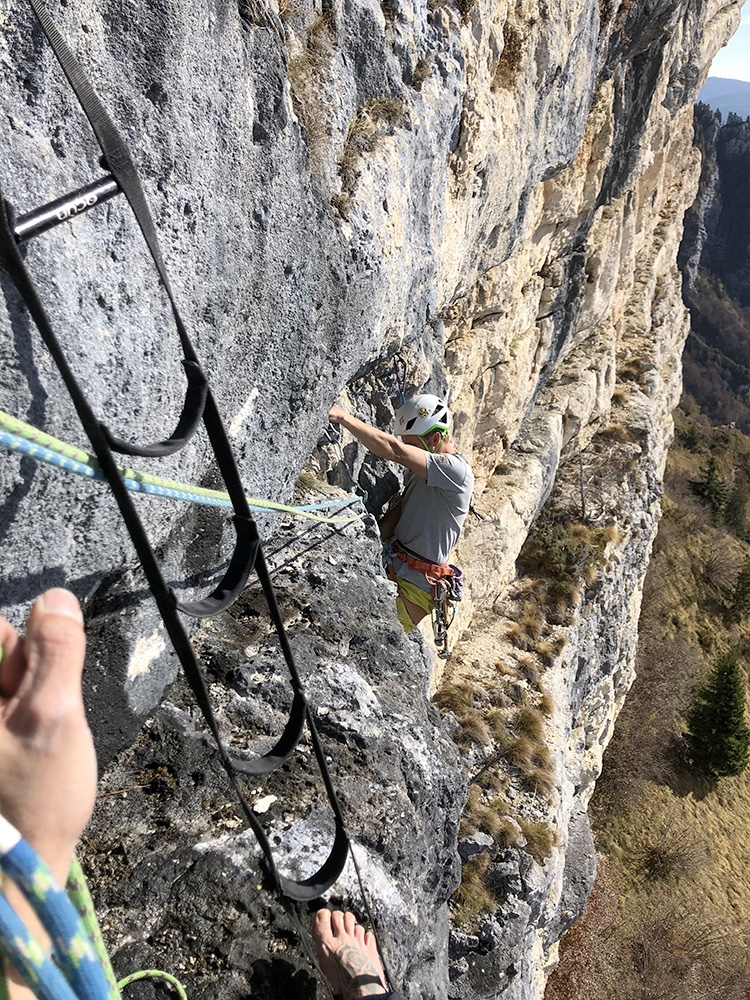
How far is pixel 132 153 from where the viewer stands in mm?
2344

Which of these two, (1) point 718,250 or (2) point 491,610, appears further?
(1) point 718,250

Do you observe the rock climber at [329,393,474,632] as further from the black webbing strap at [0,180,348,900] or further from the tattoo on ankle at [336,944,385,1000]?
the tattoo on ankle at [336,944,385,1000]

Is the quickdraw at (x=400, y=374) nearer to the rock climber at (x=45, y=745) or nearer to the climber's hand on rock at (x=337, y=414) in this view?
the climber's hand on rock at (x=337, y=414)

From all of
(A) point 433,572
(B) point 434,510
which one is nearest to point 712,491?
(A) point 433,572

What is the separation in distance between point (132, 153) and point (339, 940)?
9.64 feet

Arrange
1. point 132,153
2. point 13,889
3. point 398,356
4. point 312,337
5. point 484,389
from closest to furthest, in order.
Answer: point 13,889
point 132,153
point 312,337
point 398,356
point 484,389

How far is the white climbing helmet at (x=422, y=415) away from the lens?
5.09 meters

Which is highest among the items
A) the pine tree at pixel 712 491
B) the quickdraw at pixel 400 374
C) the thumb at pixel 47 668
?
the thumb at pixel 47 668

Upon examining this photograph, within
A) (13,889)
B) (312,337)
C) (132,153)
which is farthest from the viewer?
(312,337)

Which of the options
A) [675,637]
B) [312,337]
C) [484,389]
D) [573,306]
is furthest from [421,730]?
[675,637]

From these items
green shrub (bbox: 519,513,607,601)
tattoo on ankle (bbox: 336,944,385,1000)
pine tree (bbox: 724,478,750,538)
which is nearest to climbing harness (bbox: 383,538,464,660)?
tattoo on ankle (bbox: 336,944,385,1000)

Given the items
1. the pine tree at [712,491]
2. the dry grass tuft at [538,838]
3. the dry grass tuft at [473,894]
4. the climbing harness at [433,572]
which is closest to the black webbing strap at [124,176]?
the climbing harness at [433,572]

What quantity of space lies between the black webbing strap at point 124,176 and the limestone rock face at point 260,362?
196 millimetres

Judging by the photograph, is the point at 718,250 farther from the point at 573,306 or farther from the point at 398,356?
the point at 398,356
